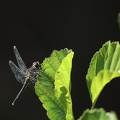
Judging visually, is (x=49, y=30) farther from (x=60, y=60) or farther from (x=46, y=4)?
(x=60, y=60)

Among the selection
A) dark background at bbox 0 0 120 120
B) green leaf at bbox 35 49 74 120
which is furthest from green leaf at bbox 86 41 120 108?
dark background at bbox 0 0 120 120

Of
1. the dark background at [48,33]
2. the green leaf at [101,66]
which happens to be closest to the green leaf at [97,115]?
the green leaf at [101,66]

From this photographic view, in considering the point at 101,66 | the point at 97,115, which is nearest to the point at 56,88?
the point at 101,66

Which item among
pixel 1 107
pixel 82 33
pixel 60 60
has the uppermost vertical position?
pixel 82 33

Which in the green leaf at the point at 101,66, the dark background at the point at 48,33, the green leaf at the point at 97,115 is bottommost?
the green leaf at the point at 97,115

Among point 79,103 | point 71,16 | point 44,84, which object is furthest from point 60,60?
point 79,103

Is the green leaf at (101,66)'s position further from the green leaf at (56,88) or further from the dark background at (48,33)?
the dark background at (48,33)

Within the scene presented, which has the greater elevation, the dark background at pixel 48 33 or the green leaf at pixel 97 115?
the dark background at pixel 48 33
